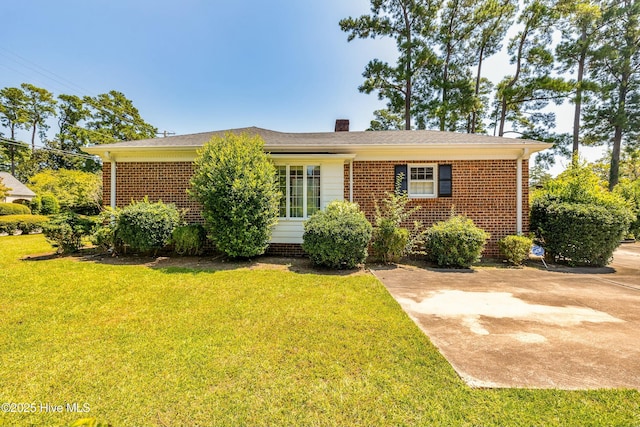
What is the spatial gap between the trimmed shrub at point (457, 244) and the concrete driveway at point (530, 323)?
0.52m

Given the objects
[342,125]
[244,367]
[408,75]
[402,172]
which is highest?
[408,75]

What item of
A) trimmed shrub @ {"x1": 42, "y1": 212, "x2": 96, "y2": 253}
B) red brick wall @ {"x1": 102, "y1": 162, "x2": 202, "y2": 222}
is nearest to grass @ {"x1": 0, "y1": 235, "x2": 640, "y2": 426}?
trimmed shrub @ {"x1": 42, "y1": 212, "x2": 96, "y2": 253}

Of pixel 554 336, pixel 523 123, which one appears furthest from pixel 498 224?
pixel 523 123

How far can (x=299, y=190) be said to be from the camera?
799 cm

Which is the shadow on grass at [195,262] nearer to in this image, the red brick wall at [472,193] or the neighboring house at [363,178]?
the neighboring house at [363,178]

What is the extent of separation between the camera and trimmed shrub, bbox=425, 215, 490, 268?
6.51 m

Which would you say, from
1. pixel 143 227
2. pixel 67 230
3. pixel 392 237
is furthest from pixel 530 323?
pixel 67 230

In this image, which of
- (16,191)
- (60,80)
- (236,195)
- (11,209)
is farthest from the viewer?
(16,191)

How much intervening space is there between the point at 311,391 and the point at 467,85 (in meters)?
22.0

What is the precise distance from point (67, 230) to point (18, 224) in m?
10.7

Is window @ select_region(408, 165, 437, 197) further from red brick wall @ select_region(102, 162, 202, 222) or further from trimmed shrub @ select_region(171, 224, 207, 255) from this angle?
red brick wall @ select_region(102, 162, 202, 222)

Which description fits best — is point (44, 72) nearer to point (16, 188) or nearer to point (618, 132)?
point (16, 188)

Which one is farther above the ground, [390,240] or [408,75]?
[408,75]

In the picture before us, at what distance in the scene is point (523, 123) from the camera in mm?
19094
